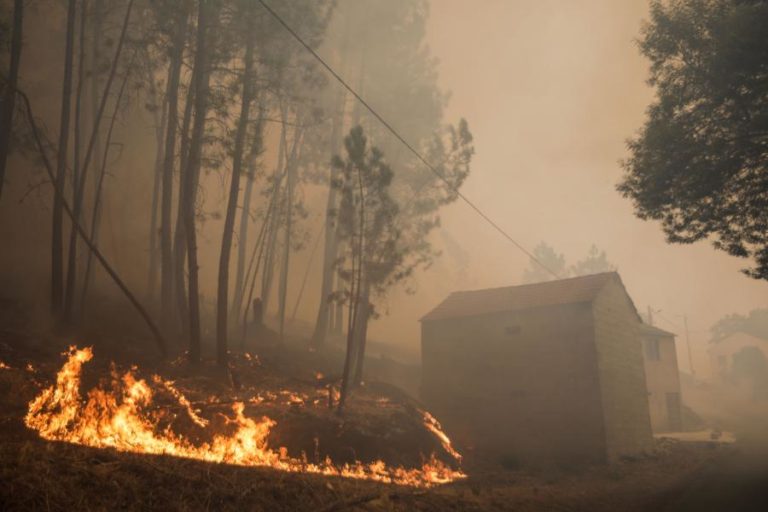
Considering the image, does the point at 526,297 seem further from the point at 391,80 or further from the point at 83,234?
the point at 83,234

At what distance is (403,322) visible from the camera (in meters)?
61.8

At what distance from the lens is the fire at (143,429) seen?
830 centimetres

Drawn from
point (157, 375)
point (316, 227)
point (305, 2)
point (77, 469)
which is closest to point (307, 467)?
point (157, 375)

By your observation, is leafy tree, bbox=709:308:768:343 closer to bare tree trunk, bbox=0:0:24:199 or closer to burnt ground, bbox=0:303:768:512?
burnt ground, bbox=0:303:768:512

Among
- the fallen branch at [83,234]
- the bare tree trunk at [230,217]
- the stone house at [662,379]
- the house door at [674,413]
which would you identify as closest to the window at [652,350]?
the stone house at [662,379]

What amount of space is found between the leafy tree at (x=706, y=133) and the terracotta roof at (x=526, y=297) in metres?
9.30

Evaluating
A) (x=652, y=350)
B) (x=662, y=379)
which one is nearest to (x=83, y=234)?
(x=652, y=350)

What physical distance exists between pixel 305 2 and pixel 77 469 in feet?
64.1

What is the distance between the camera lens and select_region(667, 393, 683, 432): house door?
127 feet

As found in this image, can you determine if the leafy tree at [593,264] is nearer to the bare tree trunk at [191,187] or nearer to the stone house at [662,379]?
the stone house at [662,379]

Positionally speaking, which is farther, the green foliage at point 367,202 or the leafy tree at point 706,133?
the green foliage at point 367,202

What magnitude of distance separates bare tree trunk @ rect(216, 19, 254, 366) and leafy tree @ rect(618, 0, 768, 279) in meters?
13.1

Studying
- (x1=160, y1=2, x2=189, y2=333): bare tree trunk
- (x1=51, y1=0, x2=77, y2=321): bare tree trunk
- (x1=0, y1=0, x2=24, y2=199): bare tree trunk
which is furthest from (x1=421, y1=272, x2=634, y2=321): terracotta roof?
(x1=0, y1=0, x2=24, y2=199): bare tree trunk

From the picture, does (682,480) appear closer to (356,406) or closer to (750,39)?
(356,406)
